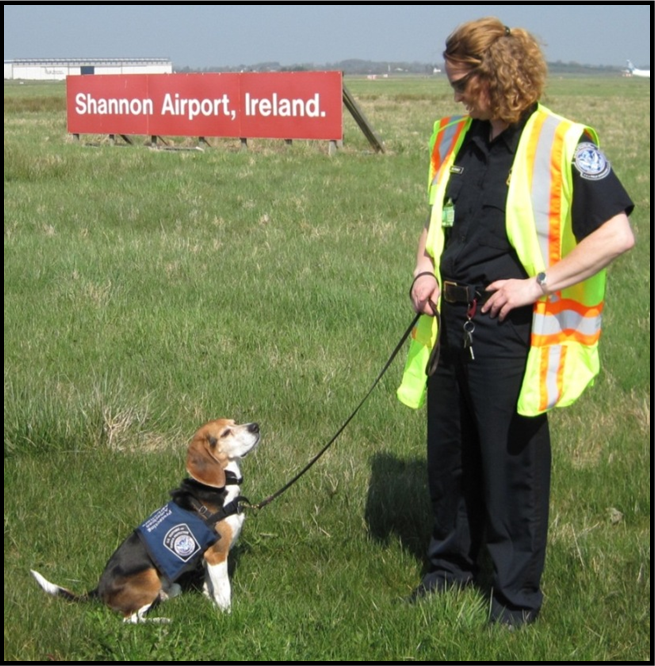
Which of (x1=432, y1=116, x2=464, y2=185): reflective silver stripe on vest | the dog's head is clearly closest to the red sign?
(x1=432, y1=116, x2=464, y2=185): reflective silver stripe on vest

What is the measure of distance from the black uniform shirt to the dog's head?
1007 mm

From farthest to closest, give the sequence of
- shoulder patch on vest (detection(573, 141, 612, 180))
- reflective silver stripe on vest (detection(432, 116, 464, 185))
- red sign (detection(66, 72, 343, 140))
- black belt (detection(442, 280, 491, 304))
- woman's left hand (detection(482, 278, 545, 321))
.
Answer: red sign (detection(66, 72, 343, 140))
reflective silver stripe on vest (detection(432, 116, 464, 185))
black belt (detection(442, 280, 491, 304))
woman's left hand (detection(482, 278, 545, 321))
shoulder patch on vest (detection(573, 141, 612, 180))

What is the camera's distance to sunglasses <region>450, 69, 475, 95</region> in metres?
3.65

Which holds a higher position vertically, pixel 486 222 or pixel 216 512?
pixel 486 222

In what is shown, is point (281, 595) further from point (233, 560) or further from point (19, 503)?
point (19, 503)

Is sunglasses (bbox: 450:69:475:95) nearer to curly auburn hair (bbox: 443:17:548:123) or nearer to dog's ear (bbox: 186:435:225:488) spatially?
curly auburn hair (bbox: 443:17:548:123)

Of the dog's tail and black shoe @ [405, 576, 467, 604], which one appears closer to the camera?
the dog's tail

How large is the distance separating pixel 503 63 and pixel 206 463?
6.67 feet

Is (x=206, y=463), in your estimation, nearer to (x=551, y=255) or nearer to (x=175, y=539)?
(x=175, y=539)

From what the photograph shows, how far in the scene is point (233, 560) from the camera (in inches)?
179

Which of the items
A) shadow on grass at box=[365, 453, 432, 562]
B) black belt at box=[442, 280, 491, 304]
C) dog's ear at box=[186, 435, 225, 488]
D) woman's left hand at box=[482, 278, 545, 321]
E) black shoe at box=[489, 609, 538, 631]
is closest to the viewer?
woman's left hand at box=[482, 278, 545, 321]

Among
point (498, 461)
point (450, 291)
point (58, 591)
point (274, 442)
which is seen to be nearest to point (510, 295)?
point (450, 291)

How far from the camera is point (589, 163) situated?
138 inches

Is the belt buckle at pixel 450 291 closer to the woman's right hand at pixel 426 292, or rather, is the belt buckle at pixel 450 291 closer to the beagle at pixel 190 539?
the woman's right hand at pixel 426 292
